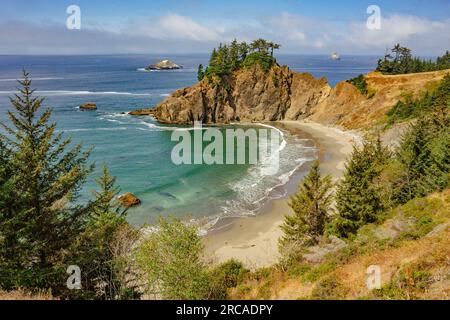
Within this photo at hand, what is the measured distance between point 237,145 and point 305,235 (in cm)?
4843

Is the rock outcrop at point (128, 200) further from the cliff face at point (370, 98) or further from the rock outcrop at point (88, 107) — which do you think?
the rock outcrop at point (88, 107)

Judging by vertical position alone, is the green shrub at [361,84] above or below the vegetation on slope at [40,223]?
above

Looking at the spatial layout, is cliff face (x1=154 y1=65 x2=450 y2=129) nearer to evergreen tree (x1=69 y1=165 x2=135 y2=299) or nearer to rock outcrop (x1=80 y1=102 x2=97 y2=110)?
rock outcrop (x1=80 y1=102 x2=97 y2=110)

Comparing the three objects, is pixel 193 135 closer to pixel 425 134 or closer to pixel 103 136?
pixel 103 136

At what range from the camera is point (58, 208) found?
20.0m

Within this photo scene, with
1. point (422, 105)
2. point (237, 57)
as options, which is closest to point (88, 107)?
point (237, 57)

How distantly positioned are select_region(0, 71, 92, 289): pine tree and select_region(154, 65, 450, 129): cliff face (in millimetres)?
78824

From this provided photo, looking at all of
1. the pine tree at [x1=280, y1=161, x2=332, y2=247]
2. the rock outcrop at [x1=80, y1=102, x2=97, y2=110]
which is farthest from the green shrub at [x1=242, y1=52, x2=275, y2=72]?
the pine tree at [x1=280, y1=161, x2=332, y2=247]

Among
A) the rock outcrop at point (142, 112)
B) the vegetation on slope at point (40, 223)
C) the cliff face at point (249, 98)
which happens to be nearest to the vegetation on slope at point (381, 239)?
the vegetation on slope at point (40, 223)

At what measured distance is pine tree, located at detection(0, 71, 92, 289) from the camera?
58.2 feet

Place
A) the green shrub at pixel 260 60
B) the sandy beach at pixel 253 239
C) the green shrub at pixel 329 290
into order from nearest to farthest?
the green shrub at pixel 329 290, the sandy beach at pixel 253 239, the green shrub at pixel 260 60

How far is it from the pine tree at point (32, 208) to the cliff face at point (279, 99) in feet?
259

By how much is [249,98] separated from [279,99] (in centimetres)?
933

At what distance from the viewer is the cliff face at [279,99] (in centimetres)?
9119
